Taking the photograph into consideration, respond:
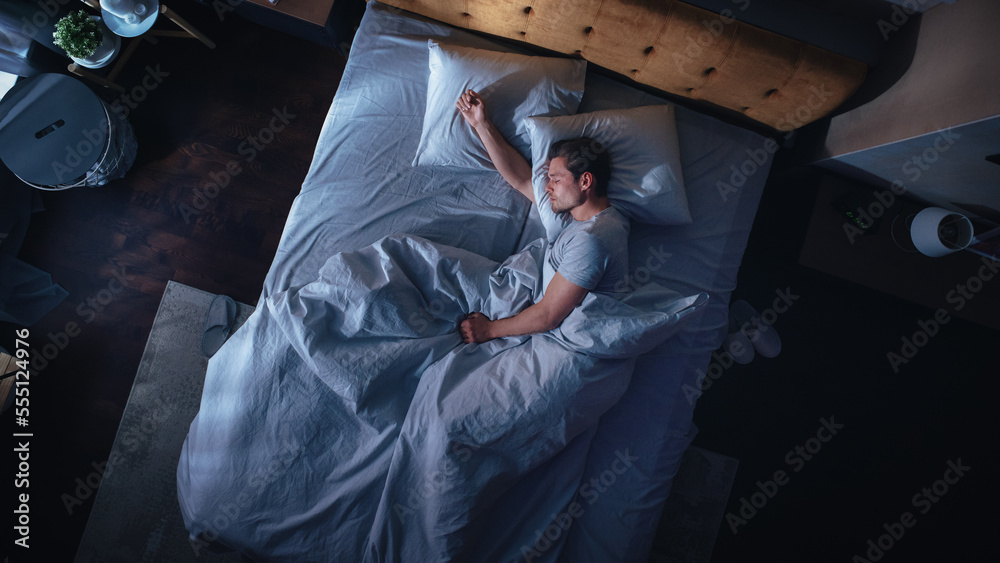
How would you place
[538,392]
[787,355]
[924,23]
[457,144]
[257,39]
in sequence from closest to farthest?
[538,392], [924,23], [457,144], [787,355], [257,39]

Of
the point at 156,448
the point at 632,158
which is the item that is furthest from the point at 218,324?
the point at 632,158

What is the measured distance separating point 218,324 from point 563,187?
1702 millimetres

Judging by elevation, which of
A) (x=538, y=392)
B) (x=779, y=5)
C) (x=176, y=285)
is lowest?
(x=176, y=285)

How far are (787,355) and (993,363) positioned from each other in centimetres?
101

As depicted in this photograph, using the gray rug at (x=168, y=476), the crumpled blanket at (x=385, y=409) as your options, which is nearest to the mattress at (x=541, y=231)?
the crumpled blanket at (x=385, y=409)

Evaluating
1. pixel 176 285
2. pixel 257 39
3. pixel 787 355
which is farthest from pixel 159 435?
pixel 787 355

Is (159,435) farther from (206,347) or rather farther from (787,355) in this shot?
(787,355)

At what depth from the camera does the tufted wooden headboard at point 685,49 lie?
1603 millimetres

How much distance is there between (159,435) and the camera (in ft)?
6.63

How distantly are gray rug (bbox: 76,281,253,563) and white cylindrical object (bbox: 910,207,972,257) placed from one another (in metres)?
2.86

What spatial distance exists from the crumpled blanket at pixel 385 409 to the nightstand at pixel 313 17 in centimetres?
116

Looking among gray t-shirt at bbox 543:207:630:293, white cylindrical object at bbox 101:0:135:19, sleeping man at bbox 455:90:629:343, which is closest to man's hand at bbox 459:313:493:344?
sleeping man at bbox 455:90:629:343

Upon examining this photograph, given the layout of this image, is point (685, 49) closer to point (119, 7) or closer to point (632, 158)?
point (632, 158)

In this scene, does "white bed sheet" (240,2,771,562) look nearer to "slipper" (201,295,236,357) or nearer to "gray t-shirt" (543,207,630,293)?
"gray t-shirt" (543,207,630,293)
